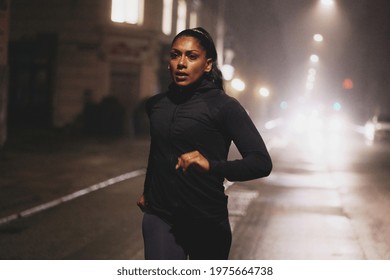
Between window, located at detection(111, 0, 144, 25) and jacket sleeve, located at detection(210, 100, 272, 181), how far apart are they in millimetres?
28410

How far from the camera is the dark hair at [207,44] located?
125 inches

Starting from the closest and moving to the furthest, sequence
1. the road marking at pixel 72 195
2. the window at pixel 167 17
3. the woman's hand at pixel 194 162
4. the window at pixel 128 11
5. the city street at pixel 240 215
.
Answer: the woman's hand at pixel 194 162, the city street at pixel 240 215, the road marking at pixel 72 195, the window at pixel 128 11, the window at pixel 167 17

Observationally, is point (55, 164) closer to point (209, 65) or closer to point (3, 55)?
point (3, 55)

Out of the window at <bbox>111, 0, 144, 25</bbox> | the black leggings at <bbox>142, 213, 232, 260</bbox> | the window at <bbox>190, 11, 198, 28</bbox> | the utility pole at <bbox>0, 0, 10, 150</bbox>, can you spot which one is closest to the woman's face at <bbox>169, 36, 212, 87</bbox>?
the black leggings at <bbox>142, 213, 232, 260</bbox>

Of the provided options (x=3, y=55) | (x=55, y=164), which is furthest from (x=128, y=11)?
(x=55, y=164)

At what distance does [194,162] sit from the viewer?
284 centimetres

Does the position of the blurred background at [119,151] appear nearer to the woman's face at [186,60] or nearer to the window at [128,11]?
the window at [128,11]

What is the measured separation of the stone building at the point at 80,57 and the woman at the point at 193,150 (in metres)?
27.0

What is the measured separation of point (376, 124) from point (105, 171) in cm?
2669

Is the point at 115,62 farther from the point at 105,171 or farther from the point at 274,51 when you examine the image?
the point at 274,51

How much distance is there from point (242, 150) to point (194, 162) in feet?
1.06

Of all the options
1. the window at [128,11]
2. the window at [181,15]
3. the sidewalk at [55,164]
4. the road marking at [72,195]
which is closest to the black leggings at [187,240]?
the road marking at [72,195]

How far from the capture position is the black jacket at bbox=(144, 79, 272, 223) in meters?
3.06

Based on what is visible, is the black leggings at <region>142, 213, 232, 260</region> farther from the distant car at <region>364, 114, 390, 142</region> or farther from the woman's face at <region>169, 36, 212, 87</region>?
the distant car at <region>364, 114, 390, 142</region>
